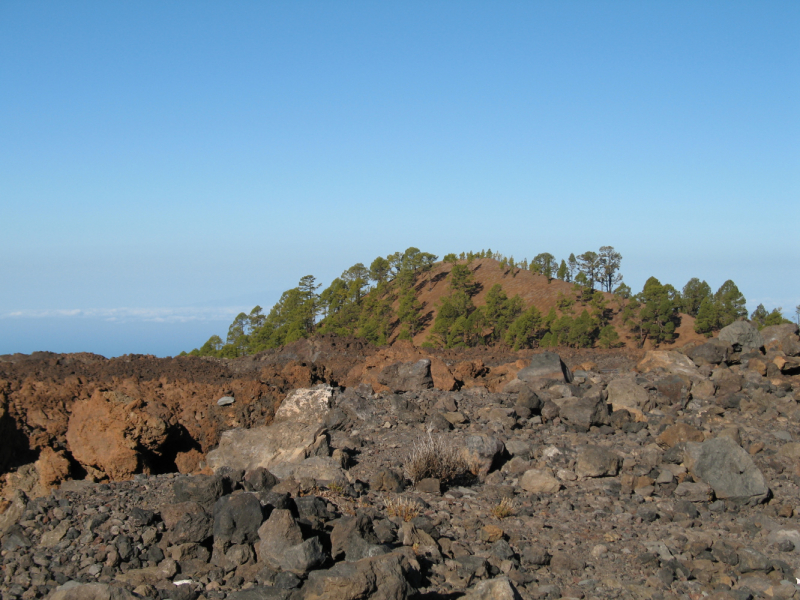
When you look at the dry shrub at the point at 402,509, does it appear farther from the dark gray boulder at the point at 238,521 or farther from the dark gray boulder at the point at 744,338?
the dark gray boulder at the point at 744,338

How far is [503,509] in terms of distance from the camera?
23.1 ft

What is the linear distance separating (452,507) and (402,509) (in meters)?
0.83

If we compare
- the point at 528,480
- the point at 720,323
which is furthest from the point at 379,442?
the point at 720,323

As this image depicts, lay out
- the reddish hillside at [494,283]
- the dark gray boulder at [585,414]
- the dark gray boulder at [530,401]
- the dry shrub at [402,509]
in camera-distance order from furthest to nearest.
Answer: the reddish hillside at [494,283] → the dark gray boulder at [530,401] → the dark gray boulder at [585,414] → the dry shrub at [402,509]

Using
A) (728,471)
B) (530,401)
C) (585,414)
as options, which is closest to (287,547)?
(728,471)

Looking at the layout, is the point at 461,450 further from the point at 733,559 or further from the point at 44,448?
the point at 44,448

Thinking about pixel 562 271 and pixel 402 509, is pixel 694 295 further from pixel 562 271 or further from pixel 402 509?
pixel 402 509

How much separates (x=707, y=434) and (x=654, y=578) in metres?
5.35

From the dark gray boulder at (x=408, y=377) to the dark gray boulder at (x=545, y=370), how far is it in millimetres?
2043

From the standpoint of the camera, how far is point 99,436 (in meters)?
7.61

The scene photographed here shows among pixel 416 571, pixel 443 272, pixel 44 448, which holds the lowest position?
pixel 416 571

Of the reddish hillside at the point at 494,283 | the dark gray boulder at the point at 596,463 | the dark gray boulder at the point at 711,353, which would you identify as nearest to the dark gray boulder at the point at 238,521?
the dark gray boulder at the point at 596,463

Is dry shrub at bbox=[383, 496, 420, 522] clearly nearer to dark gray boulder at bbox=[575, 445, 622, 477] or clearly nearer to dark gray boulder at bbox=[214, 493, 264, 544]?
dark gray boulder at bbox=[214, 493, 264, 544]

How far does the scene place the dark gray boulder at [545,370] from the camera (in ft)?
41.9
